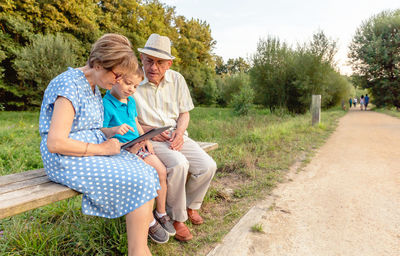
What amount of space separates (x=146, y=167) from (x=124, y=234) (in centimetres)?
62

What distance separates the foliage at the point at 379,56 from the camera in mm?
25094

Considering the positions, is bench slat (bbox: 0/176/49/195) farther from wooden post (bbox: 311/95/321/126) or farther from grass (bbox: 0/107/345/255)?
wooden post (bbox: 311/95/321/126)

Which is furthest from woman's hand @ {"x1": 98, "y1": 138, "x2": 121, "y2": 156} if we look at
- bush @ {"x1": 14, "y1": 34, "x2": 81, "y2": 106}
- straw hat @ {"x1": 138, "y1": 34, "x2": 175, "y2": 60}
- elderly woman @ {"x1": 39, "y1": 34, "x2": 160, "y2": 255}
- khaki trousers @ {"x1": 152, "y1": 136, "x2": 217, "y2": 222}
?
bush @ {"x1": 14, "y1": 34, "x2": 81, "y2": 106}

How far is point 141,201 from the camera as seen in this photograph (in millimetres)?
1894

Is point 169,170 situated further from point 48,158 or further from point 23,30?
point 23,30

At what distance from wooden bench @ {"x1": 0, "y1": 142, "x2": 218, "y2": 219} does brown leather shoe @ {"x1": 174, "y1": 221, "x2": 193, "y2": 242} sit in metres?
1.06

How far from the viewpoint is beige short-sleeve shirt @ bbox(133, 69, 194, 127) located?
3.03 meters

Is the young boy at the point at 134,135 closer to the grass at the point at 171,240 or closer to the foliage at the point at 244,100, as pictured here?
the grass at the point at 171,240

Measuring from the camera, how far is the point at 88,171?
182 cm

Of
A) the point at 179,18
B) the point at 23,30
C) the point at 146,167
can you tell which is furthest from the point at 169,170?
the point at 179,18

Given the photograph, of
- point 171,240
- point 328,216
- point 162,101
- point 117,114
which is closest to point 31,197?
point 117,114

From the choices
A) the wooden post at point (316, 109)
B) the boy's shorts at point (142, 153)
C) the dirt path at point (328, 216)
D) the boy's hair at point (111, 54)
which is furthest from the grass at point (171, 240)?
the wooden post at point (316, 109)

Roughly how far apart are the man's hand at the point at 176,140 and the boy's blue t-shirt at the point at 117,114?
44 centimetres

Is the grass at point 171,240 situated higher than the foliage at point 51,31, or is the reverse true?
the foliage at point 51,31
